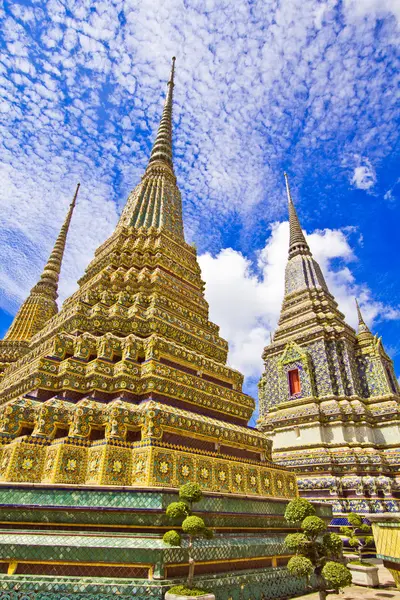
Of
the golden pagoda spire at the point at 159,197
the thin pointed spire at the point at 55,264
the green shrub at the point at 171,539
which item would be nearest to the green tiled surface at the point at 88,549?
the green shrub at the point at 171,539

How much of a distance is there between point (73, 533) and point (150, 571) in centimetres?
141

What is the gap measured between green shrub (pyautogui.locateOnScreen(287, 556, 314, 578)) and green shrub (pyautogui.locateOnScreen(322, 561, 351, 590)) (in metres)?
0.20

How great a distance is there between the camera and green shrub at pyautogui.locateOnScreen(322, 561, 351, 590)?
194 inches

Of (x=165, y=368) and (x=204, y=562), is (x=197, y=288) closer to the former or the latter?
(x=165, y=368)

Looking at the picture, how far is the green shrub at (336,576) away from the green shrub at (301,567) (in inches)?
7.9

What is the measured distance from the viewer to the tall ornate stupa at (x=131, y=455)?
19.0ft

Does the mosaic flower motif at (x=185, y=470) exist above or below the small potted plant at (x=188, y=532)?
above

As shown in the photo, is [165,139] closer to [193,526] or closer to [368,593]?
[193,526]

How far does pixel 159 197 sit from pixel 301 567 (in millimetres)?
15658

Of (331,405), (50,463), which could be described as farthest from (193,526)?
(331,405)

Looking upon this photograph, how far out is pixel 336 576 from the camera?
4.96m

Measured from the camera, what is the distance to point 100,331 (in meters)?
10.9

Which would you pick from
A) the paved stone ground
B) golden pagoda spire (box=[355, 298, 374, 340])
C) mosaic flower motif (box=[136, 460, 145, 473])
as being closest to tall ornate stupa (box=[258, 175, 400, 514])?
golden pagoda spire (box=[355, 298, 374, 340])

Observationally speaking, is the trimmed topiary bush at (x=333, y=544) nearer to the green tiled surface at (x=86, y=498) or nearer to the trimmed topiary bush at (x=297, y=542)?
the trimmed topiary bush at (x=297, y=542)
